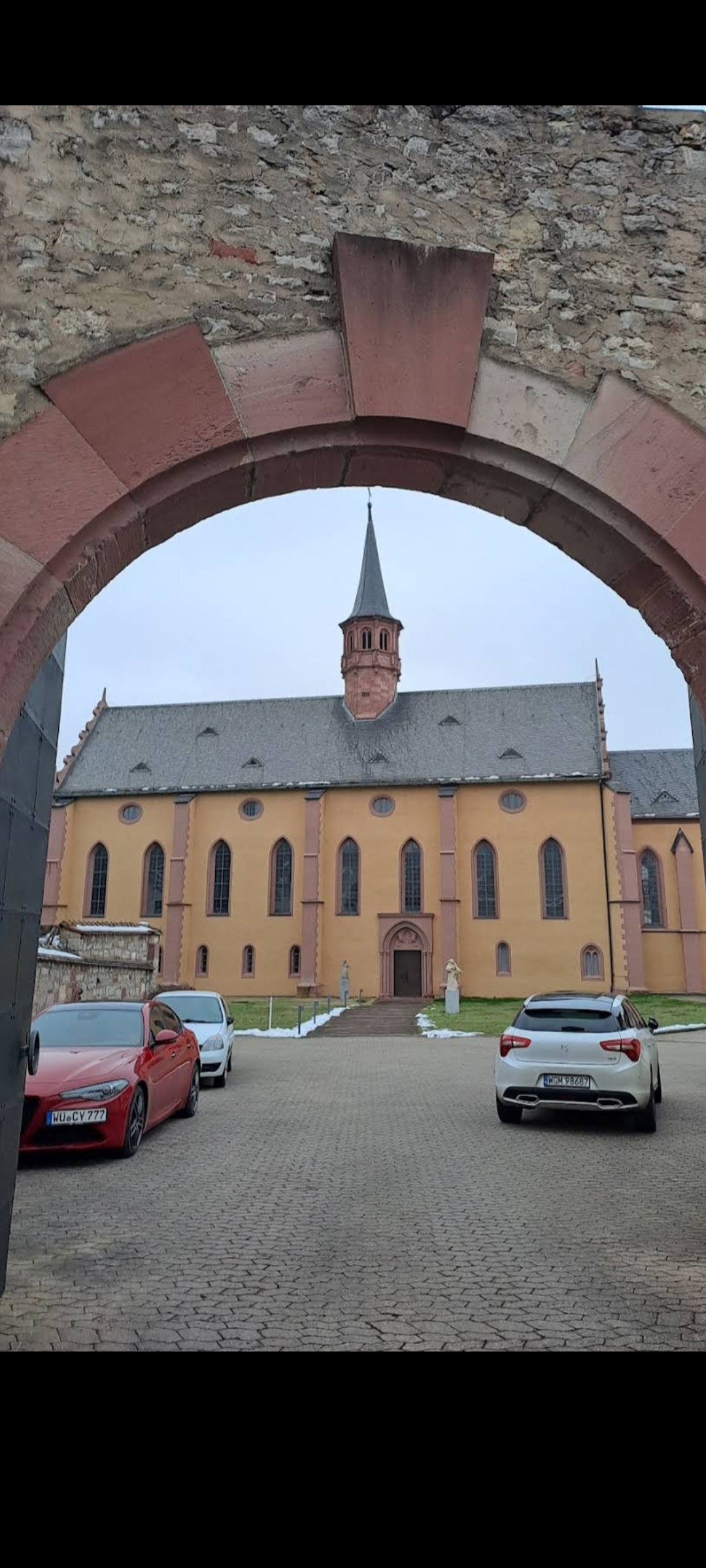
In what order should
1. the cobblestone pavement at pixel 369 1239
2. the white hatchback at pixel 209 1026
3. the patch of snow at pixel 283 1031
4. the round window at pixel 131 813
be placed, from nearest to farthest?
the cobblestone pavement at pixel 369 1239 < the white hatchback at pixel 209 1026 < the patch of snow at pixel 283 1031 < the round window at pixel 131 813

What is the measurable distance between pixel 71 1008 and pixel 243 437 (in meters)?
7.77

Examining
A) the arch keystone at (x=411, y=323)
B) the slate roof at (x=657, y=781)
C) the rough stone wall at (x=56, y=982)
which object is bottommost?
the rough stone wall at (x=56, y=982)

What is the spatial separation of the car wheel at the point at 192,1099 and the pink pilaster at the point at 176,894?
3039cm

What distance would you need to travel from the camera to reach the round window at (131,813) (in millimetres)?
44094

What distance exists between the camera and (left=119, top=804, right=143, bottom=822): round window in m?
44.1

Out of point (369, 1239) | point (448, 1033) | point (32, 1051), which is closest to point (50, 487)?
point (32, 1051)

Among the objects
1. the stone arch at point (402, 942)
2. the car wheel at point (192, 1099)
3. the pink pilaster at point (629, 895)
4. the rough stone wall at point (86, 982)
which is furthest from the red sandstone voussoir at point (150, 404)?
the pink pilaster at point (629, 895)

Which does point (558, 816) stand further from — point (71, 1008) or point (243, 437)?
point (243, 437)

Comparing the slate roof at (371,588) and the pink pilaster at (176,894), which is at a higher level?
the slate roof at (371,588)

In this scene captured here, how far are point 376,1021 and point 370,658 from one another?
22.1m

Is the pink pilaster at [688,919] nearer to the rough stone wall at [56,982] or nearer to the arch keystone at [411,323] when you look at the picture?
the rough stone wall at [56,982]

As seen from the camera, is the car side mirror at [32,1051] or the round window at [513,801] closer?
the car side mirror at [32,1051]

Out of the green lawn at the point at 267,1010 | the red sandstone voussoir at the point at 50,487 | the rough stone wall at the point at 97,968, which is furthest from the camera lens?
the green lawn at the point at 267,1010

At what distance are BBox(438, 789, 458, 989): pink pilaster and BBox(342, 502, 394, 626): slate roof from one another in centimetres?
1202
